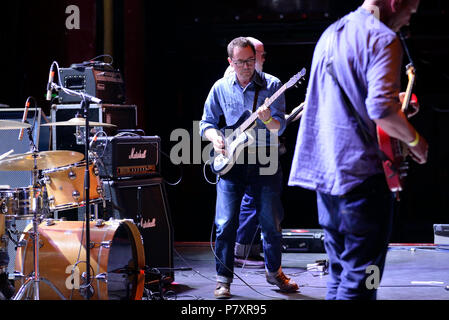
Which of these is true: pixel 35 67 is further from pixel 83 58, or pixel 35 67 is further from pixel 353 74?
pixel 353 74

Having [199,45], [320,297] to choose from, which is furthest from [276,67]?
[320,297]

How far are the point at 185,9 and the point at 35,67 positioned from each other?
2.28 metres

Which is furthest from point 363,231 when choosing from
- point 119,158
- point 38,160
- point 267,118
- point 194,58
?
point 194,58

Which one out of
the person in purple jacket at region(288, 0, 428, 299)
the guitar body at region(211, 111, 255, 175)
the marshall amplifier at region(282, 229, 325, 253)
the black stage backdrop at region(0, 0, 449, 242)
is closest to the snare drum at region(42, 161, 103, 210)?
the guitar body at region(211, 111, 255, 175)

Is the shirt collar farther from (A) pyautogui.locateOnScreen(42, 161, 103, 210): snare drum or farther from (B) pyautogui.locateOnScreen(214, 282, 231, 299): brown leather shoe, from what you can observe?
(B) pyautogui.locateOnScreen(214, 282, 231, 299): brown leather shoe

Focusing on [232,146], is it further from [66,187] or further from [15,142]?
[15,142]

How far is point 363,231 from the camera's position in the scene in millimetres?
2674

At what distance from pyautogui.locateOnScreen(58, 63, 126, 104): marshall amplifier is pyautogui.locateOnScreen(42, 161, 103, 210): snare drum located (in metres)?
1.09

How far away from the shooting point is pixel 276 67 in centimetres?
879

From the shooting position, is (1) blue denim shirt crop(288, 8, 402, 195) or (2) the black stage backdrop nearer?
(1) blue denim shirt crop(288, 8, 402, 195)

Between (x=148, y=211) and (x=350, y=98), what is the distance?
274 cm

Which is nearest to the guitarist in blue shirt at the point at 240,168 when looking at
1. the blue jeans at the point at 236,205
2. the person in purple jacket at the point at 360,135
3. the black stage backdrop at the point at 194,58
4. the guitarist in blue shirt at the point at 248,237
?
the blue jeans at the point at 236,205

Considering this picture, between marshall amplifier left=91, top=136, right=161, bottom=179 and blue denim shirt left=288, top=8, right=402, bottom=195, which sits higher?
blue denim shirt left=288, top=8, right=402, bottom=195

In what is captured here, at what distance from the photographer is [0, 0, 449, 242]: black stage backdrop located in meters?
7.32
